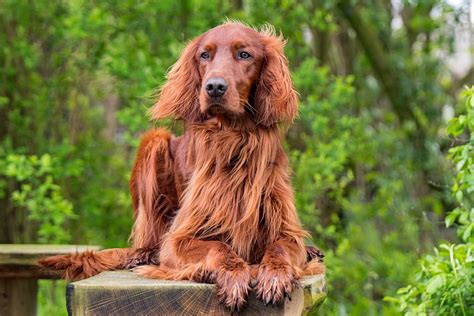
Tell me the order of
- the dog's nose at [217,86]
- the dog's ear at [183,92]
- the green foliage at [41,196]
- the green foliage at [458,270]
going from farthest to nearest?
the green foliage at [41,196], the green foliage at [458,270], the dog's ear at [183,92], the dog's nose at [217,86]

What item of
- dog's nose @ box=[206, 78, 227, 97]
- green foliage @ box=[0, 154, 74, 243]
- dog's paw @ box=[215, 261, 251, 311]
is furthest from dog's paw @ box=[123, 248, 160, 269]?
green foliage @ box=[0, 154, 74, 243]

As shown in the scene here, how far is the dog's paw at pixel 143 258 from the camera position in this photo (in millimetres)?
3937

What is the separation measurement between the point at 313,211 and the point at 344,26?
343 cm

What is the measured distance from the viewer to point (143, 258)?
402 cm

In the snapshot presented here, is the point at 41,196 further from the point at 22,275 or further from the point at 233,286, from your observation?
the point at 233,286

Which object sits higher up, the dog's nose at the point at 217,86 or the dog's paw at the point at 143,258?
the dog's nose at the point at 217,86

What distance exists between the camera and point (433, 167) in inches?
332

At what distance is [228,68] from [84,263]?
114 cm

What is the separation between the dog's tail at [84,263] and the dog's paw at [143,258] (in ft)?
0.09

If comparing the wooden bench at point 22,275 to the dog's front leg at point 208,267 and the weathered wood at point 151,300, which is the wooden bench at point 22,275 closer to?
the dog's front leg at point 208,267

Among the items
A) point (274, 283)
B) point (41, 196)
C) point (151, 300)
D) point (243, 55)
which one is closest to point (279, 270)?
point (274, 283)

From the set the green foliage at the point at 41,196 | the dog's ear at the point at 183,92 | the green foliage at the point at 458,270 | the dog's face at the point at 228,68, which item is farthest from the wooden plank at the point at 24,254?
the green foliage at the point at 458,270

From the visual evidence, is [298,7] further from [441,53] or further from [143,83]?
[441,53]

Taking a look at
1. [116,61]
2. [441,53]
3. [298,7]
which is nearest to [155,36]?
[116,61]
